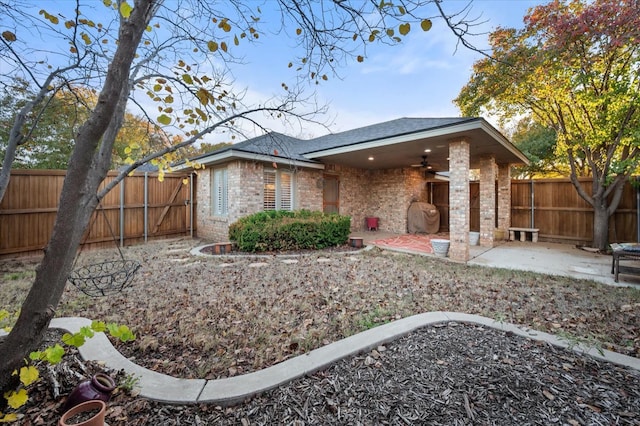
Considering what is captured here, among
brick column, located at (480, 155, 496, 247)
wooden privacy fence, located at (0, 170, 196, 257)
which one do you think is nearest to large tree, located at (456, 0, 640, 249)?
brick column, located at (480, 155, 496, 247)

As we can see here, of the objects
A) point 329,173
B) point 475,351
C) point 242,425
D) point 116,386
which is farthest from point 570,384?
point 329,173

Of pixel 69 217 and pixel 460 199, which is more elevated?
pixel 460 199

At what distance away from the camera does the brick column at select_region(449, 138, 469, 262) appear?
242 inches

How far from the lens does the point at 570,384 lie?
176cm

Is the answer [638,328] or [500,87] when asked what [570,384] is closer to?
[638,328]

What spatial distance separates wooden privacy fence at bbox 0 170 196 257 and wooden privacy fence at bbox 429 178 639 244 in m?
10.8

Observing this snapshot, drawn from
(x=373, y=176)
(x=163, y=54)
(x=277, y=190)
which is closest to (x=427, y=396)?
(x=163, y=54)

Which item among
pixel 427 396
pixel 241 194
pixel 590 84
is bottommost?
pixel 427 396

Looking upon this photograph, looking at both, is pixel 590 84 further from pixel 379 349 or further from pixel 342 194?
pixel 379 349

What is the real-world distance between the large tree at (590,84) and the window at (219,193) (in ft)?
25.9

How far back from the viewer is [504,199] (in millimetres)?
9547

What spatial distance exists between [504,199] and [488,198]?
202 cm

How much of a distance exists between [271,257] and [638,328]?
5.71m

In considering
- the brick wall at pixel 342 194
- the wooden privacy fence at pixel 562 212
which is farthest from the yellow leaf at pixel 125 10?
the wooden privacy fence at pixel 562 212
